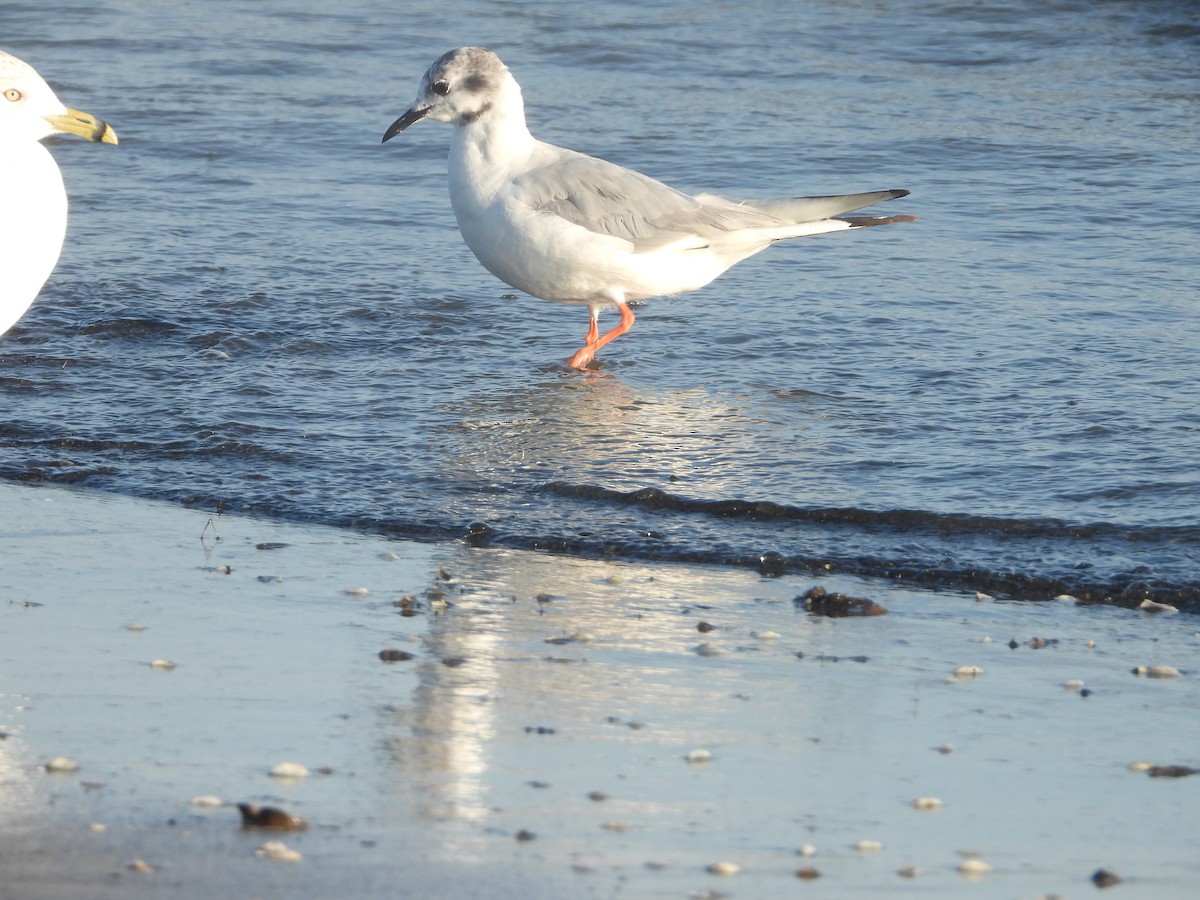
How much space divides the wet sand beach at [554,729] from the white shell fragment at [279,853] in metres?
0.01

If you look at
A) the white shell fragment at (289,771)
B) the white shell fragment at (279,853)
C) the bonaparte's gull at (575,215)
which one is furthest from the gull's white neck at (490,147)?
the white shell fragment at (279,853)

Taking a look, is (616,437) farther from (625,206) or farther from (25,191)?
(25,191)

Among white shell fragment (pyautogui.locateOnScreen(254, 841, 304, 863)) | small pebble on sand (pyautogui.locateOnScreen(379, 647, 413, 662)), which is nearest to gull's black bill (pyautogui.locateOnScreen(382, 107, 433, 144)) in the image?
small pebble on sand (pyautogui.locateOnScreen(379, 647, 413, 662))

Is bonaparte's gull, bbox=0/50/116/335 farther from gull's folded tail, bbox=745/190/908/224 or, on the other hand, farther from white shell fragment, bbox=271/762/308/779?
gull's folded tail, bbox=745/190/908/224

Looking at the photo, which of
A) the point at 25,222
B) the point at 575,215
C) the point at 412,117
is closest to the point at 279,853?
the point at 25,222

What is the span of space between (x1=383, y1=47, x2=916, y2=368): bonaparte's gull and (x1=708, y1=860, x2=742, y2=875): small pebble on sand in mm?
4032

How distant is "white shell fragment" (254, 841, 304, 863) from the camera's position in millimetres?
2873

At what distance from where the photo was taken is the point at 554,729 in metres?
3.50

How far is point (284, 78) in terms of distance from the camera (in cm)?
1238

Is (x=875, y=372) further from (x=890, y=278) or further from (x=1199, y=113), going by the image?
(x=1199, y=113)

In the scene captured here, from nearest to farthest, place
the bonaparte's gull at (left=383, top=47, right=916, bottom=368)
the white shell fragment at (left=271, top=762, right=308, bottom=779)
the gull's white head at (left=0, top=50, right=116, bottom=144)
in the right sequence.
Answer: the white shell fragment at (left=271, top=762, right=308, bottom=779) → the gull's white head at (left=0, top=50, right=116, bottom=144) → the bonaparte's gull at (left=383, top=47, right=916, bottom=368)

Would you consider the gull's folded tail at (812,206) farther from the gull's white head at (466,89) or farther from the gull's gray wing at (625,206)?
the gull's white head at (466,89)

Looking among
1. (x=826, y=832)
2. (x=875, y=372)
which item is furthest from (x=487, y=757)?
(x=875, y=372)

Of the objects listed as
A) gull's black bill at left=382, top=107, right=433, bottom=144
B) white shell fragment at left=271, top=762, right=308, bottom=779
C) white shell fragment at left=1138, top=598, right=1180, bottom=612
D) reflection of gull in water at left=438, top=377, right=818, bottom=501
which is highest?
gull's black bill at left=382, top=107, right=433, bottom=144
